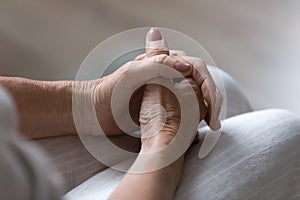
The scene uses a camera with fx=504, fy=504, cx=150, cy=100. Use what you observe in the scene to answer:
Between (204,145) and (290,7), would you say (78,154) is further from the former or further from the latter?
(290,7)

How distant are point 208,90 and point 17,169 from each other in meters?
0.53

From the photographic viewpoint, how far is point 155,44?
0.96 meters

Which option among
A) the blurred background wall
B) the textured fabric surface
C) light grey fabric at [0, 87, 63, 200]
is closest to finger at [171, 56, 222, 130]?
the textured fabric surface

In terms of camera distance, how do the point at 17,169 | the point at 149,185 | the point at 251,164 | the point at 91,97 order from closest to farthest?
1. the point at 17,169
2. the point at 149,185
3. the point at 251,164
4. the point at 91,97

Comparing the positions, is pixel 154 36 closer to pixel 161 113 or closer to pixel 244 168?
pixel 161 113

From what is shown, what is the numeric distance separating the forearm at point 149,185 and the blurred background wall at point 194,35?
3.12 feet

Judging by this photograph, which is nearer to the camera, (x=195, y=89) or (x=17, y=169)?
(x=17, y=169)

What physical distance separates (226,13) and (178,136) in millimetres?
993

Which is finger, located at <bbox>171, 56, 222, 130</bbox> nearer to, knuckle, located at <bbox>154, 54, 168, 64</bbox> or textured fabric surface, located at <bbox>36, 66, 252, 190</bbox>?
knuckle, located at <bbox>154, 54, 168, 64</bbox>

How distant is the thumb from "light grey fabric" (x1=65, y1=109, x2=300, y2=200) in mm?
190

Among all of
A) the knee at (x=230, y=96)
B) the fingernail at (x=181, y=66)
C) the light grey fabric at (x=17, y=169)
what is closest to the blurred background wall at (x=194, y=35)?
the knee at (x=230, y=96)

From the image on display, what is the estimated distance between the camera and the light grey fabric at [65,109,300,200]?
0.78m

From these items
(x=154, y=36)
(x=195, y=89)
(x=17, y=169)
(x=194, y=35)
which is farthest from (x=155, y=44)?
(x=194, y=35)

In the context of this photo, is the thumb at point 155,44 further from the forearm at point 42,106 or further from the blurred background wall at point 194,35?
the blurred background wall at point 194,35
